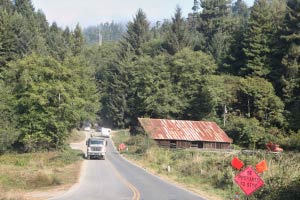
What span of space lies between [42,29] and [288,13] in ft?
232

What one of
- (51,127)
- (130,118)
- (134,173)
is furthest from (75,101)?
(130,118)

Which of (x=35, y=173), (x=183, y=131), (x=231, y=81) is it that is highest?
(x=231, y=81)

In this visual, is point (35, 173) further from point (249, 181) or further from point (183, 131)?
point (183, 131)

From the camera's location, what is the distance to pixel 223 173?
102 feet

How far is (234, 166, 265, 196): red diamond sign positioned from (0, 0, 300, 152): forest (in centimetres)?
3895

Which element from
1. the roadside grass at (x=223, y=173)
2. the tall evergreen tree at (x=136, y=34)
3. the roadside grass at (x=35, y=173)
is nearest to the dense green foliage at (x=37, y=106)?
the roadside grass at (x=35, y=173)

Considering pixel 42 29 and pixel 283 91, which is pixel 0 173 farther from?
pixel 42 29

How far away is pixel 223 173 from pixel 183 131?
37.0 m

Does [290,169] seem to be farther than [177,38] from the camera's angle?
No

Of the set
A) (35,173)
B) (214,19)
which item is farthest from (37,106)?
(214,19)

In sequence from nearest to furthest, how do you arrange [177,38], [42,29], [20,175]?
1. [20,175]
2. [177,38]
3. [42,29]

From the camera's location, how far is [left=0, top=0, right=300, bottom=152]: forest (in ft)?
181

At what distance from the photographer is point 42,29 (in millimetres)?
123438

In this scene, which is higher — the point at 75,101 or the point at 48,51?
the point at 48,51
